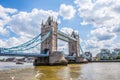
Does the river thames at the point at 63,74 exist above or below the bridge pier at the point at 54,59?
below

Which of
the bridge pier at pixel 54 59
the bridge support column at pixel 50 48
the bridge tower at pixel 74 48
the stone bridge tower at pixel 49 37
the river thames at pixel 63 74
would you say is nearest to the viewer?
the river thames at pixel 63 74

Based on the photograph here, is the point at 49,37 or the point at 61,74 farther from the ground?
the point at 49,37

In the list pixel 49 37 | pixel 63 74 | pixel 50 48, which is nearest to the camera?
pixel 63 74

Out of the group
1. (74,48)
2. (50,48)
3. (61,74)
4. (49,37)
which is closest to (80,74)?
(61,74)

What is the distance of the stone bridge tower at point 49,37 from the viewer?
71.7 metres

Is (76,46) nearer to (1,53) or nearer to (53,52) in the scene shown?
(53,52)

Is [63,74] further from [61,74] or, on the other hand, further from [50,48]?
[50,48]

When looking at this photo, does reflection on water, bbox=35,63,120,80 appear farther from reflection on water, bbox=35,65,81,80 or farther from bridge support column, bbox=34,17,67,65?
bridge support column, bbox=34,17,67,65

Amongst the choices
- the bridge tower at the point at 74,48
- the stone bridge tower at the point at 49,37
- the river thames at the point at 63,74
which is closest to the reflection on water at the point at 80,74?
the river thames at the point at 63,74

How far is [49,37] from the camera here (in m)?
72.5

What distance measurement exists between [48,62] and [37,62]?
16.8 ft

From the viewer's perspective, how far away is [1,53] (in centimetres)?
4631

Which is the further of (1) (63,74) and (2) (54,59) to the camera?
(2) (54,59)

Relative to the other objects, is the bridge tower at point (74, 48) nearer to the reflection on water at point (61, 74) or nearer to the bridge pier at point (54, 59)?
the bridge pier at point (54, 59)
